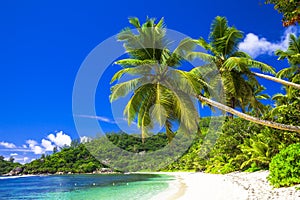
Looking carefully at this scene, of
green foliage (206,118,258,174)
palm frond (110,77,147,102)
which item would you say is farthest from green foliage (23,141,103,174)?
palm frond (110,77,147,102)

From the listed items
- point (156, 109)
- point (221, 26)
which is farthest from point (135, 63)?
point (221, 26)

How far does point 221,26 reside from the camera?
13.1m

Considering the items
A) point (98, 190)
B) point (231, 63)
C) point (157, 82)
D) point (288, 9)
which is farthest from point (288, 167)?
point (98, 190)

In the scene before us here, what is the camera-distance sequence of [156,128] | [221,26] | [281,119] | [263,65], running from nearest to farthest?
[156,128], [263,65], [221,26], [281,119]

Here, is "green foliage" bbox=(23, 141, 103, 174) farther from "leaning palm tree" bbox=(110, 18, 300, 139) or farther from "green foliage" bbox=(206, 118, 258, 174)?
"leaning palm tree" bbox=(110, 18, 300, 139)

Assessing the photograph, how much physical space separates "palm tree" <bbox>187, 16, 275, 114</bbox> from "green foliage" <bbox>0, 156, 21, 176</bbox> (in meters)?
109

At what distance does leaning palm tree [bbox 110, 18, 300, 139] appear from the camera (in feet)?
29.6

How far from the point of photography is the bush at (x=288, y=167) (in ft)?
32.0

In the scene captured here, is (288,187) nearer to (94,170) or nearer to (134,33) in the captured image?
(134,33)

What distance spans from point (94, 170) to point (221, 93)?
8119cm

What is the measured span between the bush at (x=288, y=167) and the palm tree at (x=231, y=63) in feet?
6.69

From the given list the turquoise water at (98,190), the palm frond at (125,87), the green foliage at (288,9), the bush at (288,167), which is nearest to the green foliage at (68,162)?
the turquoise water at (98,190)

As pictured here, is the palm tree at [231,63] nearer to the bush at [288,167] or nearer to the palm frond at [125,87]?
the bush at [288,167]

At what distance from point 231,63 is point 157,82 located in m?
2.36
